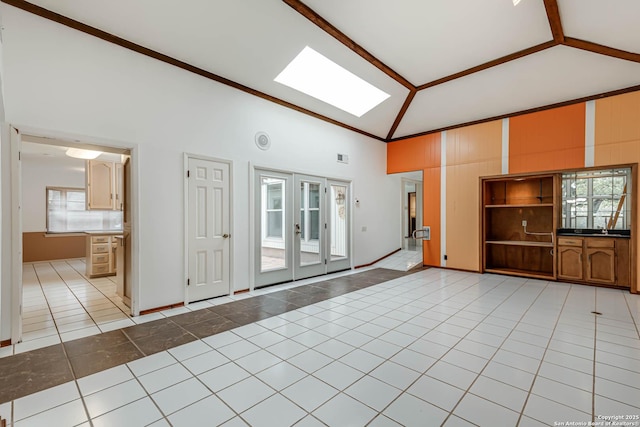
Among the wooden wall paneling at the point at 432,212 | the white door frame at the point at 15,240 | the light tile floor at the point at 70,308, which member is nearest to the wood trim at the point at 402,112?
the wooden wall paneling at the point at 432,212

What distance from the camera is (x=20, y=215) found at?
292 centimetres

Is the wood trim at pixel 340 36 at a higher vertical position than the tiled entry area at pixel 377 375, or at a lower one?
higher

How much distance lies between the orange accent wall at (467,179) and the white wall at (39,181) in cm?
979

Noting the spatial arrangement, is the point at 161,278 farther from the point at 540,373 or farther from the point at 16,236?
the point at 540,373

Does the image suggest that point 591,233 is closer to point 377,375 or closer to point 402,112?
point 402,112

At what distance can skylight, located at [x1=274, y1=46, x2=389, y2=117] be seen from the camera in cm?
476

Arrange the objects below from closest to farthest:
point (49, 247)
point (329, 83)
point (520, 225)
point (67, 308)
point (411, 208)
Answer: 1. point (67, 308)
2. point (329, 83)
3. point (520, 225)
4. point (49, 247)
5. point (411, 208)

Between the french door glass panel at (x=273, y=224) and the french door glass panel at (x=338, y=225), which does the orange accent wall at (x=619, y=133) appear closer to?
the french door glass panel at (x=338, y=225)

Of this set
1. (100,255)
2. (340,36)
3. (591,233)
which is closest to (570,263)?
(591,233)

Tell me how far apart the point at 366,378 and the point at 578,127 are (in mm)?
5830

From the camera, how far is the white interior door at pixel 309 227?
219 inches

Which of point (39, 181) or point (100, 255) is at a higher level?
point (39, 181)

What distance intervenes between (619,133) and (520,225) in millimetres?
2306

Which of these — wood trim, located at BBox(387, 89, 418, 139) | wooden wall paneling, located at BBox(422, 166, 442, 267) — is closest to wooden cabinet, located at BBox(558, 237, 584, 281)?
wooden wall paneling, located at BBox(422, 166, 442, 267)
